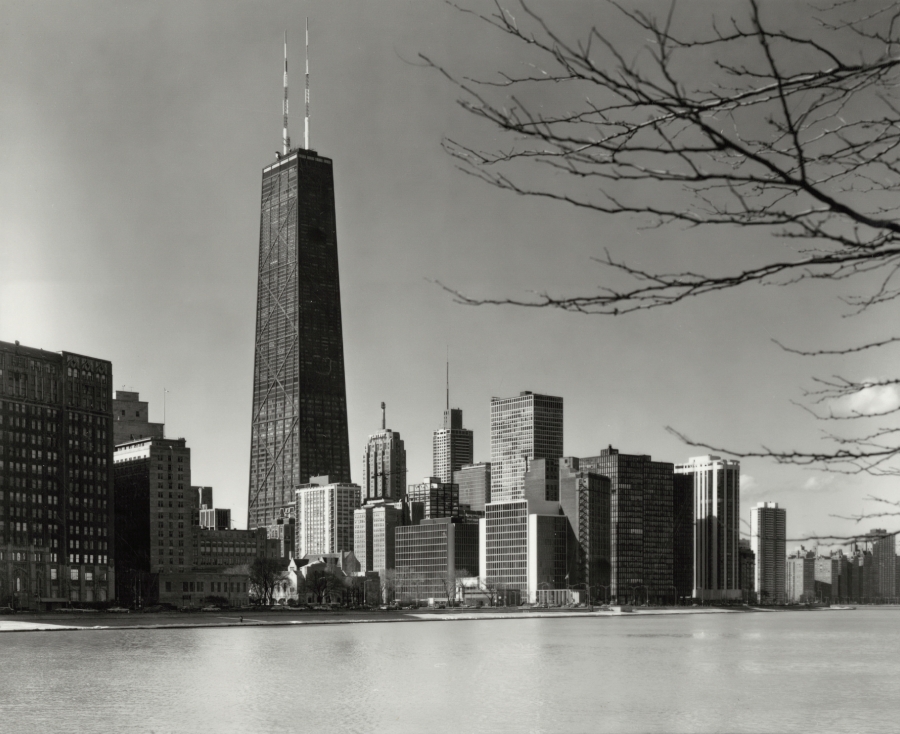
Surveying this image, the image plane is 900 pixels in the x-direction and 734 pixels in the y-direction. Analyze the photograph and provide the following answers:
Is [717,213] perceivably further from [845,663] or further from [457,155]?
[845,663]

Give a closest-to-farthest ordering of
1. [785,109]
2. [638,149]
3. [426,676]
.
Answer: [785,109], [638,149], [426,676]

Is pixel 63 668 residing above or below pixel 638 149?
below

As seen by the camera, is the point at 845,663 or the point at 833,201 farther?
the point at 845,663

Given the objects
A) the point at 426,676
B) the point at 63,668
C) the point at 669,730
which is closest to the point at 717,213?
the point at 669,730

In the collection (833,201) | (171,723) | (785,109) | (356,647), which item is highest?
(785,109)

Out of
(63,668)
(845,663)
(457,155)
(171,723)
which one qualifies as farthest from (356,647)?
(457,155)

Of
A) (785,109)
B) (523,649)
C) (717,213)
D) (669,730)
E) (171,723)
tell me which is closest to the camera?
(785,109)

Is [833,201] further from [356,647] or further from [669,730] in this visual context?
[356,647]
